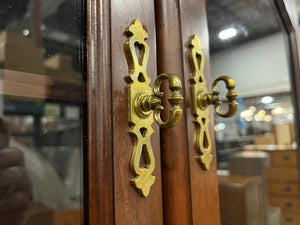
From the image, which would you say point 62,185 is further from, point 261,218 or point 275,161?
point 275,161

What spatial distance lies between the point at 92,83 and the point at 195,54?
193 millimetres

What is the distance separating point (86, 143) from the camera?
292mm

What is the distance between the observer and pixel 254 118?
2.08 feet

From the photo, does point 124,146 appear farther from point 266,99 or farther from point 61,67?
point 266,99

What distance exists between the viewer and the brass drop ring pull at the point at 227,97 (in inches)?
15.3

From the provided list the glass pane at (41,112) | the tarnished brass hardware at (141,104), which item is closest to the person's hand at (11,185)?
the glass pane at (41,112)

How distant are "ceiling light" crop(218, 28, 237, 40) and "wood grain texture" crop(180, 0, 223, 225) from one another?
6 cm

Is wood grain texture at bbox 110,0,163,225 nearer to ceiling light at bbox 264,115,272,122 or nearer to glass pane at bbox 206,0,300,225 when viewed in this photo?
glass pane at bbox 206,0,300,225

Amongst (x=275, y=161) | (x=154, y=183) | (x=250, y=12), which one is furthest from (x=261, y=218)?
(x=250, y=12)

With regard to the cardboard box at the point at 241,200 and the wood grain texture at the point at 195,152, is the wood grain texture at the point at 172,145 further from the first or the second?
the cardboard box at the point at 241,200

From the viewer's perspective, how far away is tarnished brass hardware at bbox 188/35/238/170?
40 cm

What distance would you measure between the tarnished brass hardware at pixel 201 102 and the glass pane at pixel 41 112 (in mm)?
186

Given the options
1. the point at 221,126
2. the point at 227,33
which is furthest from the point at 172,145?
the point at 227,33

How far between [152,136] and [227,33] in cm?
31
